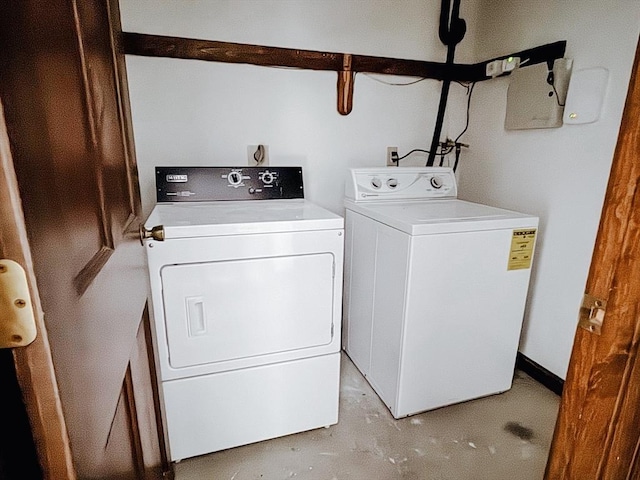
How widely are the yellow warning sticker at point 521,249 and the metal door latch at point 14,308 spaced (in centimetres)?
173

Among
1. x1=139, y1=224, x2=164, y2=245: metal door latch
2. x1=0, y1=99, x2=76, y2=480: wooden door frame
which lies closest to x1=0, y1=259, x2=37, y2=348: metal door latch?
x1=0, y1=99, x2=76, y2=480: wooden door frame

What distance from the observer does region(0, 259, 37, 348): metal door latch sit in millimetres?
319

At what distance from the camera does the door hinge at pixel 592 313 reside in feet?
1.85

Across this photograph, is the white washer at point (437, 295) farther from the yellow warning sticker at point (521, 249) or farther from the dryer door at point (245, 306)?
the dryer door at point (245, 306)

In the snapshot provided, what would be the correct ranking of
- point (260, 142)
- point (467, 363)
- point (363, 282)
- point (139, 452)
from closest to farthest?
point (139, 452) → point (467, 363) → point (363, 282) → point (260, 142)

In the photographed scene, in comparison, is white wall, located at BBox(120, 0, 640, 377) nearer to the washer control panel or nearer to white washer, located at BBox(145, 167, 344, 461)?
the washer control panel

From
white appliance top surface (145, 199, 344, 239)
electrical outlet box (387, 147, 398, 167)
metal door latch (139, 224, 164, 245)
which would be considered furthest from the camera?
electrical outlet box (387, 147, 398, 167)

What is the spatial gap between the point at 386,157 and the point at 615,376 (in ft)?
6.37

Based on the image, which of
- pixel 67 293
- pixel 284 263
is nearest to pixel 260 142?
pixel 284 263

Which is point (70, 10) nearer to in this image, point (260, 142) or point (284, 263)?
point (284, 263)

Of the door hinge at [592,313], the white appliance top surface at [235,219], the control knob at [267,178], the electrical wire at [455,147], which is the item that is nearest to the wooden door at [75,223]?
the white appliance top surface at [235,219]

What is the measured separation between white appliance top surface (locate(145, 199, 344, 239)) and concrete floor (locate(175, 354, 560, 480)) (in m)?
0.95

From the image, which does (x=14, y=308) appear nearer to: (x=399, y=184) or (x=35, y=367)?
(x=35, y=367)

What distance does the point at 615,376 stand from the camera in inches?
22.4
